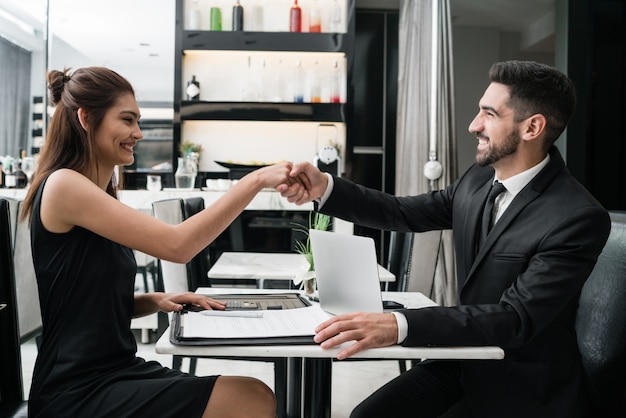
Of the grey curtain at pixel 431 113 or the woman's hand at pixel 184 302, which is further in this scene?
the grey curtain at pixel 431 113

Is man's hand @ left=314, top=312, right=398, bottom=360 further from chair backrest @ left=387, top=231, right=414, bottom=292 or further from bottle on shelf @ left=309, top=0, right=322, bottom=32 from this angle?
bottle on shelf @ left=309, top=0, right=322, bottom=32

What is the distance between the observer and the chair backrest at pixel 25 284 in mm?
2719

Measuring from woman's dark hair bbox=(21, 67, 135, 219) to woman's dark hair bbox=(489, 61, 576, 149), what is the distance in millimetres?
1088

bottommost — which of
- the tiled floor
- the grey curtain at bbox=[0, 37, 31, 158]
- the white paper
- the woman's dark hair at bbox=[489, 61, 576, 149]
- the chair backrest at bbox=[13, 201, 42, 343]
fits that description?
the tiled floor

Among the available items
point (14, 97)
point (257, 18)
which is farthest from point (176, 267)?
point (14, 97)

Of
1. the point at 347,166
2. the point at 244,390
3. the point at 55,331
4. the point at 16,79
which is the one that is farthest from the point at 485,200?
the point at 16,79

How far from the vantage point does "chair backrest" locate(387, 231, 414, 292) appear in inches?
114

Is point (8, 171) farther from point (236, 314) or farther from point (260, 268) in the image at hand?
point (236, 314)

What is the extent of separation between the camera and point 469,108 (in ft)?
20.4

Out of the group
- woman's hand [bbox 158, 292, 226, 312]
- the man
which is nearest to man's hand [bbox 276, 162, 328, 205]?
the man

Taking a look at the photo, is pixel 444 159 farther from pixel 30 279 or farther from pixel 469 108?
pixel 30 279

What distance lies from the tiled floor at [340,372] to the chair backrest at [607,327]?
63.2 inches

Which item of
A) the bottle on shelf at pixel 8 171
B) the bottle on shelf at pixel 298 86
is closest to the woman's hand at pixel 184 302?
the bottle on shelf at pixel 8 171

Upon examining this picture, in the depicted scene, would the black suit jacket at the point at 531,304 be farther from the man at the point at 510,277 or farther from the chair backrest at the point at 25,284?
the chair backrest at the point at 25,284
